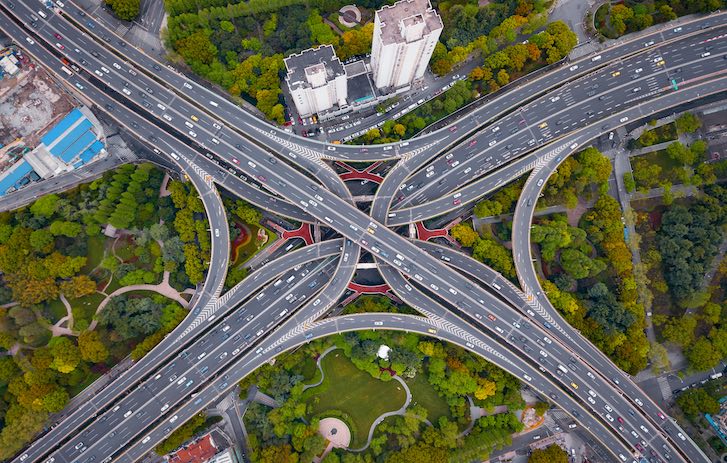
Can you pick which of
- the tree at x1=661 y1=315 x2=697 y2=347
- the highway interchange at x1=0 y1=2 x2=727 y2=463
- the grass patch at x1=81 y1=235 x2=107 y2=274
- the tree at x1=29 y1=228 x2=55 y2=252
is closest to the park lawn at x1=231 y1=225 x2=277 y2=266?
the highway interchange at x1=0 y1=2 x2=727 y2=463

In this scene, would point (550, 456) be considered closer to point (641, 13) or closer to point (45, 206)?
point (641, 13)

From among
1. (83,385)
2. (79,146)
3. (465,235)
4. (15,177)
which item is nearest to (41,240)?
(15,177)

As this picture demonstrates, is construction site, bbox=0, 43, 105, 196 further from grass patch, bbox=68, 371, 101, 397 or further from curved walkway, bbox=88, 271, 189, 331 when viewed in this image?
grass patch, bbox=68, 371, 101, 397

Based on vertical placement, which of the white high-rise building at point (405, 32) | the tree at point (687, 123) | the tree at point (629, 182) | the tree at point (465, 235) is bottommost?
the tree at point (465, 235)

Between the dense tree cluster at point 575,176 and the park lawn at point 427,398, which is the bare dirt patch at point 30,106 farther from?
the dense tree cluster at point 575,176

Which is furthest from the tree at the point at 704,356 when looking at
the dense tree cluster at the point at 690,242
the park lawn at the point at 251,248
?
the park lawn at the point at 251,248

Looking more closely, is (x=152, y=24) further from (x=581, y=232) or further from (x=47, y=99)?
(x=581, y=232)
